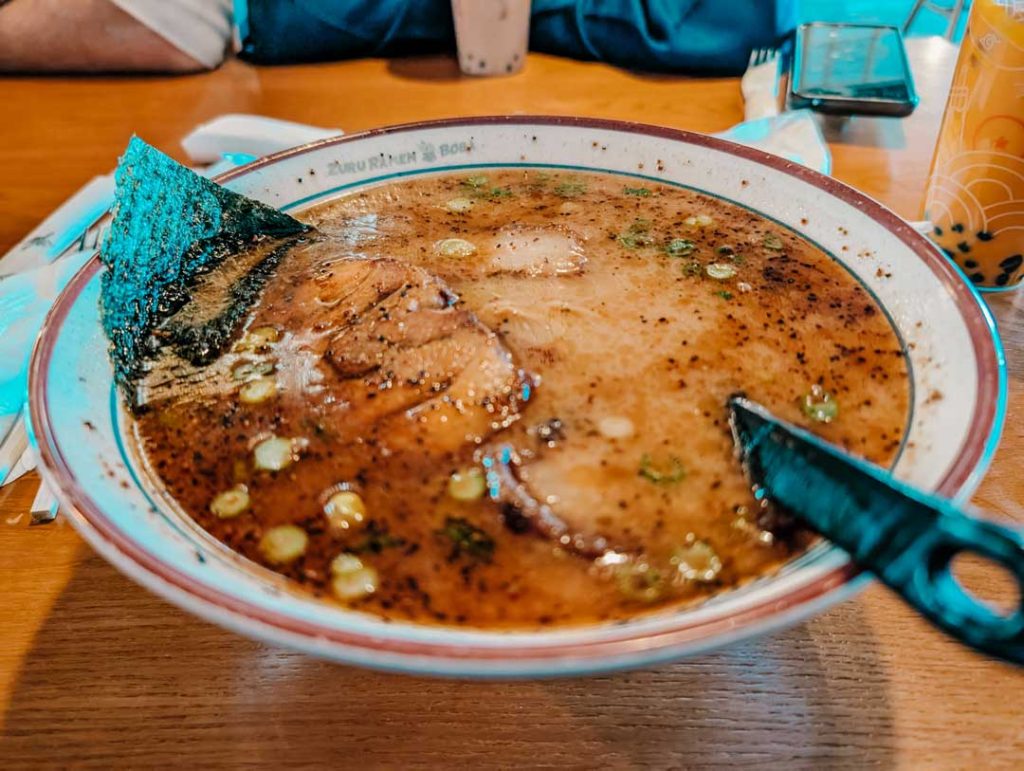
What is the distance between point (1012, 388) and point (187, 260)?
65.6 inches

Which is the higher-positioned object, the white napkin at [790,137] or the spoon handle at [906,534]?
the spoon handle at [906,534]

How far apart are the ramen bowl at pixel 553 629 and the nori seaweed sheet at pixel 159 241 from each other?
0.04 metres

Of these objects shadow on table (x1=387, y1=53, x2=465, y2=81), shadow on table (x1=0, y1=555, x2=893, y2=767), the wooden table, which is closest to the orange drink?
the wooden table

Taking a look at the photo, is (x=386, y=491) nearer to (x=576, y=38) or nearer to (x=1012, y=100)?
(x=1012, y=100)

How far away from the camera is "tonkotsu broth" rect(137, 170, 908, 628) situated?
993mm

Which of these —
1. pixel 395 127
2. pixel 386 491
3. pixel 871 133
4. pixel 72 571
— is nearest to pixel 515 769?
pixel 386 491

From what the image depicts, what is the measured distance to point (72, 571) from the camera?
1.28 metres

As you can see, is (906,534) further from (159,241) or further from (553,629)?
(159,241)

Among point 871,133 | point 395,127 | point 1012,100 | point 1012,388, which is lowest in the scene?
point 1012,388

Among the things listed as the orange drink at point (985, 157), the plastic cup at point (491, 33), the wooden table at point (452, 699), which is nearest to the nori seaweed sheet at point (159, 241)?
the wooden table at point (452, 699)

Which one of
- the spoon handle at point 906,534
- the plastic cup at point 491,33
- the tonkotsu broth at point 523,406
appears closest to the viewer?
the spoon handle at point 906,534

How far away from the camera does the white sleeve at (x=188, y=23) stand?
3201 millimetres

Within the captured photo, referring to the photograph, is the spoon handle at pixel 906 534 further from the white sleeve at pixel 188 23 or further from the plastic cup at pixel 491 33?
the white sleeve at pixel 188 23

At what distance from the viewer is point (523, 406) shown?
1.23 m
